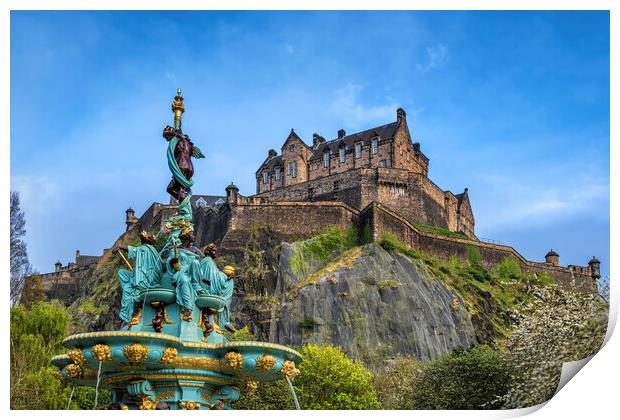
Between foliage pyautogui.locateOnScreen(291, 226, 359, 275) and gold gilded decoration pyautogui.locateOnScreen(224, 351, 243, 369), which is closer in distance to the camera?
gold gilded decoration pyautogui.locateOnScreen(224, 351, 243, 369)

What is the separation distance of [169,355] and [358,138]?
2148 inches

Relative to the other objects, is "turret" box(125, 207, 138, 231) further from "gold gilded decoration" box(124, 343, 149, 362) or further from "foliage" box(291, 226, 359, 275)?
"gold gilded decoration" box(124, 343, 149, 362)

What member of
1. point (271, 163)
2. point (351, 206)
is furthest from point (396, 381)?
point (271, 163)

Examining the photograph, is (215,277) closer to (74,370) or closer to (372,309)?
(74,370)

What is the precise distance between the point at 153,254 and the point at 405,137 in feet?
176

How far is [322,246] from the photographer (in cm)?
4972

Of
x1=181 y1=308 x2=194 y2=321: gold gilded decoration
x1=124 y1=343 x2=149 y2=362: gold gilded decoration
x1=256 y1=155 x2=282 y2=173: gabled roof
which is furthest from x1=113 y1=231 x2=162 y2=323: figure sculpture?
x1=256 y1=155 x2=282 y2=173: gabled roof

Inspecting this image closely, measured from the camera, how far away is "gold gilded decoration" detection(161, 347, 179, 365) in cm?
1073

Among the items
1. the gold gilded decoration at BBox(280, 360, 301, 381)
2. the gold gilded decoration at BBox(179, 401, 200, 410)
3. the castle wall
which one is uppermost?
the castle wall

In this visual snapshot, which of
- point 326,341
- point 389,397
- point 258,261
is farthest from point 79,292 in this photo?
point 389,397

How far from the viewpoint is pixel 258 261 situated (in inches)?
1930

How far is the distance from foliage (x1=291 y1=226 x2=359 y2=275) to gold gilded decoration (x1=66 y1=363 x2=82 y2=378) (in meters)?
35.7

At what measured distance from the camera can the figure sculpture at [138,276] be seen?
464 inches

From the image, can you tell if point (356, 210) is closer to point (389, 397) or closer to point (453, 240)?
point (453, 240)
